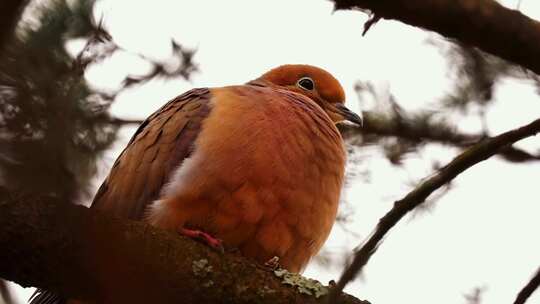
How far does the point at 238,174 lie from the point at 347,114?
1766 mm

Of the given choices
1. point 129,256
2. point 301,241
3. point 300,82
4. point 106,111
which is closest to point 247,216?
point 301,241

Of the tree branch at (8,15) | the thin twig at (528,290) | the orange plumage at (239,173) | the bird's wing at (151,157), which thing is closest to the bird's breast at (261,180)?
the orange plumage at (239,173)

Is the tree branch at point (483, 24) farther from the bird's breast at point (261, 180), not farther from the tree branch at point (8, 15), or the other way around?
the bird's breast at point (261, 180)

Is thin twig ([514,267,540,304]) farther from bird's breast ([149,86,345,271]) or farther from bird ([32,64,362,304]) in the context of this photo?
bird's breast ([149,86,345,271])

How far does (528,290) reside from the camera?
2578 millimetres

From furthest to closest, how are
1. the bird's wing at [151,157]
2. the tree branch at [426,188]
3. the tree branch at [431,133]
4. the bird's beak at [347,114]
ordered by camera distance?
the bird's beak at [347,114] < the bird's wing at [151,157] < the tree branch at [431,133] < the tree branch at [426,188]

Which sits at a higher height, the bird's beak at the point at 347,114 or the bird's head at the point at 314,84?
the bird's head at the point at 314,84

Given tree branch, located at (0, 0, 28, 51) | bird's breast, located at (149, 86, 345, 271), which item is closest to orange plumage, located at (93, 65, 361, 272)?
bird's breast, located at (149, 86, 345, 271)

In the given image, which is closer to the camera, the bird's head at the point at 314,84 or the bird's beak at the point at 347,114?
the bird's beak at the point at 347,114

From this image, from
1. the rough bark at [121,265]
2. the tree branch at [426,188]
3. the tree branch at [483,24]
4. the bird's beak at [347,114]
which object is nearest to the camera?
the tree branch at [483,24]

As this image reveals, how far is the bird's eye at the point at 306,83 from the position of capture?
20.8 feet

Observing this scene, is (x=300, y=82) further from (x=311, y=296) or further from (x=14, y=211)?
(x=14, y=211)

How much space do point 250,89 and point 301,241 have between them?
117 centimetres

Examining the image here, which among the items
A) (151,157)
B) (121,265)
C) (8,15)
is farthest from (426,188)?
(151,157)
